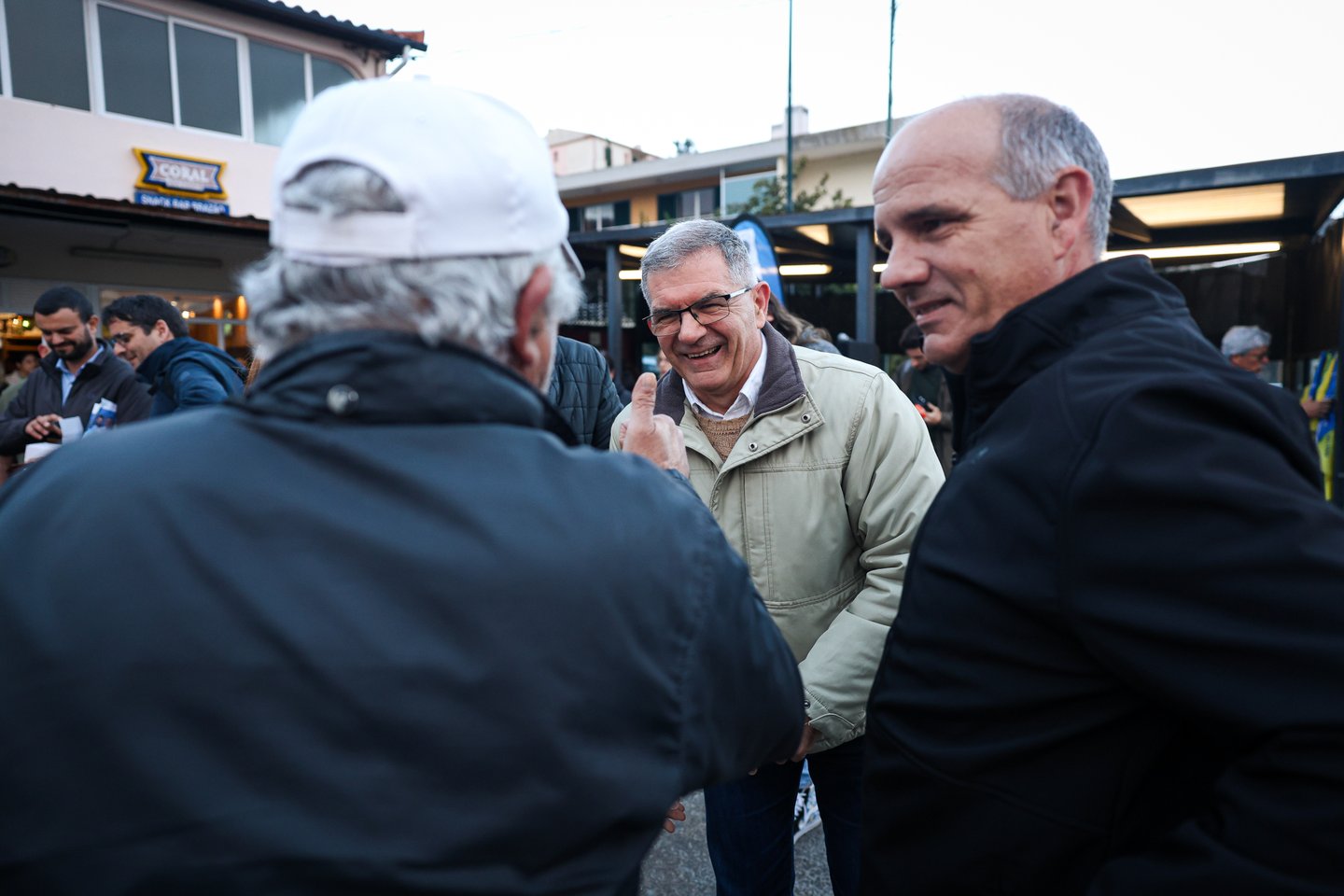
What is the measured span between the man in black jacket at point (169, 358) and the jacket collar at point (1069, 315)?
3.65 metres

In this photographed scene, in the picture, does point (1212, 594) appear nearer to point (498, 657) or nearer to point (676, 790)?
point (676, 790)

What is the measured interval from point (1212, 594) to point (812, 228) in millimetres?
8791

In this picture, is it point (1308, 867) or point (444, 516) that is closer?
point (444, 516)

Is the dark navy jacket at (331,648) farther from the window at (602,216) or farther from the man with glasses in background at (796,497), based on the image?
the window at (602,216)

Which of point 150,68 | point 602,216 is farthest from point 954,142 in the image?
point 602,216

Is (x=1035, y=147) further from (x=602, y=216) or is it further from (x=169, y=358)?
(x=602, y=216)

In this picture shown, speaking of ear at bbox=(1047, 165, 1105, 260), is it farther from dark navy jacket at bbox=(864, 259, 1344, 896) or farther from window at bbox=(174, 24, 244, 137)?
window at bbox=(174, 24, 244, 137)

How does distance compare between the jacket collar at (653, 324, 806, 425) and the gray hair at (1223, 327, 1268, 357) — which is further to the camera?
the gray hair at (1223, 327, 1268, 357)

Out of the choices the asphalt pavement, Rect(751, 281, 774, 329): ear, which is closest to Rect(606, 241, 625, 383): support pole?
the asphalt pavement

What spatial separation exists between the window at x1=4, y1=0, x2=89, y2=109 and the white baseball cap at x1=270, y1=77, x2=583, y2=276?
515 inches

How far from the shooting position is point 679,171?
2523 cm

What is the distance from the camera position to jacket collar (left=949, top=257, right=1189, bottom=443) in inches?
45.9

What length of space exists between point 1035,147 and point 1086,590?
2.28 feet

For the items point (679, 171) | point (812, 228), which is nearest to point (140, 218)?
point (812, 228)
